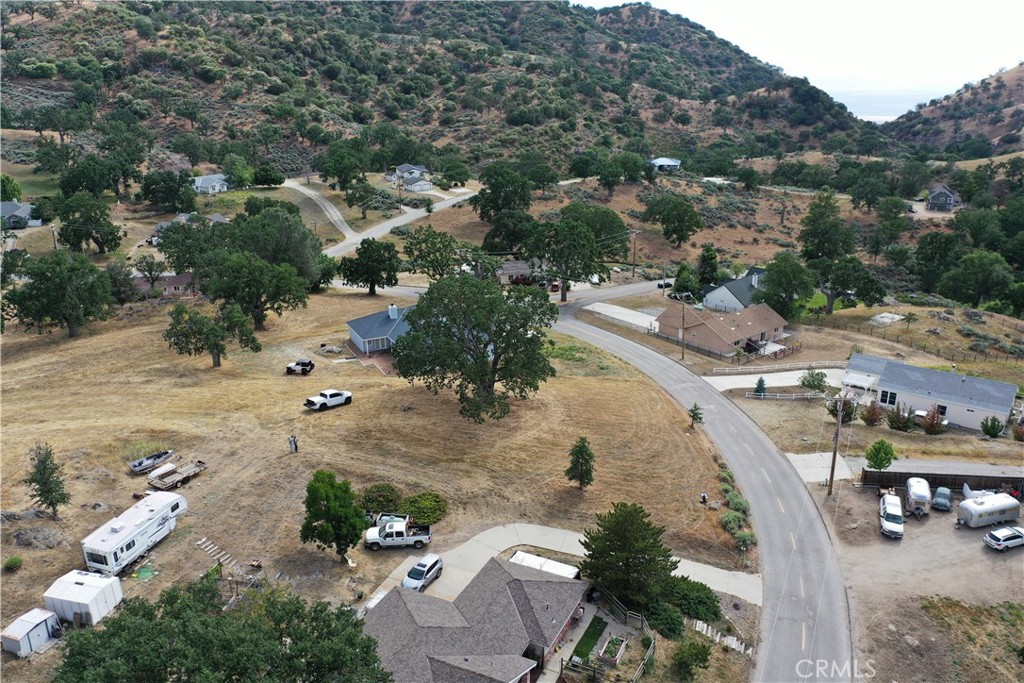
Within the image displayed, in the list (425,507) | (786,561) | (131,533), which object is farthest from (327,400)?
(786,561)

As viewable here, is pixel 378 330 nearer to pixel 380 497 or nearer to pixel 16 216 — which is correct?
pixel 380 497

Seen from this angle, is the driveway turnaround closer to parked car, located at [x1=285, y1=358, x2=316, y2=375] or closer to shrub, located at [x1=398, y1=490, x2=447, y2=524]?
shrub, located at [x1=398, y1=490, x2=447, y2=524]

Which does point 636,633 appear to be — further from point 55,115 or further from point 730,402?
point 55,115

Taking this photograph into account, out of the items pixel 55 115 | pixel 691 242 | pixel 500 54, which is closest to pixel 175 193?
pixel 55 115

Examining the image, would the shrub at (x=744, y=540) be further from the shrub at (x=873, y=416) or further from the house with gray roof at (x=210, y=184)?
the house with gray roof at (x=210, y=184)

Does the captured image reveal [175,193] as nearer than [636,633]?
No

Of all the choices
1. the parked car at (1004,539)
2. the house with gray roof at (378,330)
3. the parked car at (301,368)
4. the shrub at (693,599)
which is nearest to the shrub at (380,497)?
the shrub at (693,599)
